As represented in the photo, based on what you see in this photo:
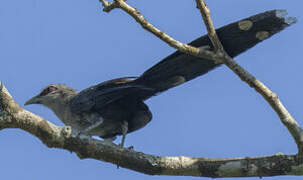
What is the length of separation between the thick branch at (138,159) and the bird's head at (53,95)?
3035 millimetres

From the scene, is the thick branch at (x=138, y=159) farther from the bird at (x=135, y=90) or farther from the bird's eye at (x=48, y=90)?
the bird's eye at (x=48, y=90)

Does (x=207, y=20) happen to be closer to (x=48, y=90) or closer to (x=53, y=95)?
(x=53, y=95)

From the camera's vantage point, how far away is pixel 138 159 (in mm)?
5445

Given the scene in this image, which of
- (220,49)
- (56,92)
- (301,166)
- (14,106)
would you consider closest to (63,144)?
(14,106)

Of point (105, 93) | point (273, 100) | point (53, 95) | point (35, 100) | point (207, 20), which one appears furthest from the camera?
point (35, 100)

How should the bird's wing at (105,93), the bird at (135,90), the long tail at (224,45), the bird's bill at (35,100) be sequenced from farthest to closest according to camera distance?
the bird's bill at (35,100) → the bird's wing at (105,93) → the bird at (135,90) → the long tail at (224,45)

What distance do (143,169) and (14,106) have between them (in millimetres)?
1668

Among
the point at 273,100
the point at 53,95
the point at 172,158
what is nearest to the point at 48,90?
the point at 53,95

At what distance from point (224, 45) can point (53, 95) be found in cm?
366

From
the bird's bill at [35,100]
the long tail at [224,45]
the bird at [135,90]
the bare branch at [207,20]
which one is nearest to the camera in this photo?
the bare branch at [207,20]

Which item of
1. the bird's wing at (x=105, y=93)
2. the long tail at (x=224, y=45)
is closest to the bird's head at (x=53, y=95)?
the bird's wing at (x=105, y=93)

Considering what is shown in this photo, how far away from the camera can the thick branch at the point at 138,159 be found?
5148mm

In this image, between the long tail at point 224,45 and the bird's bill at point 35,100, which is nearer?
the long tail at point 224,45

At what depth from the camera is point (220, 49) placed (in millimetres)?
5473
